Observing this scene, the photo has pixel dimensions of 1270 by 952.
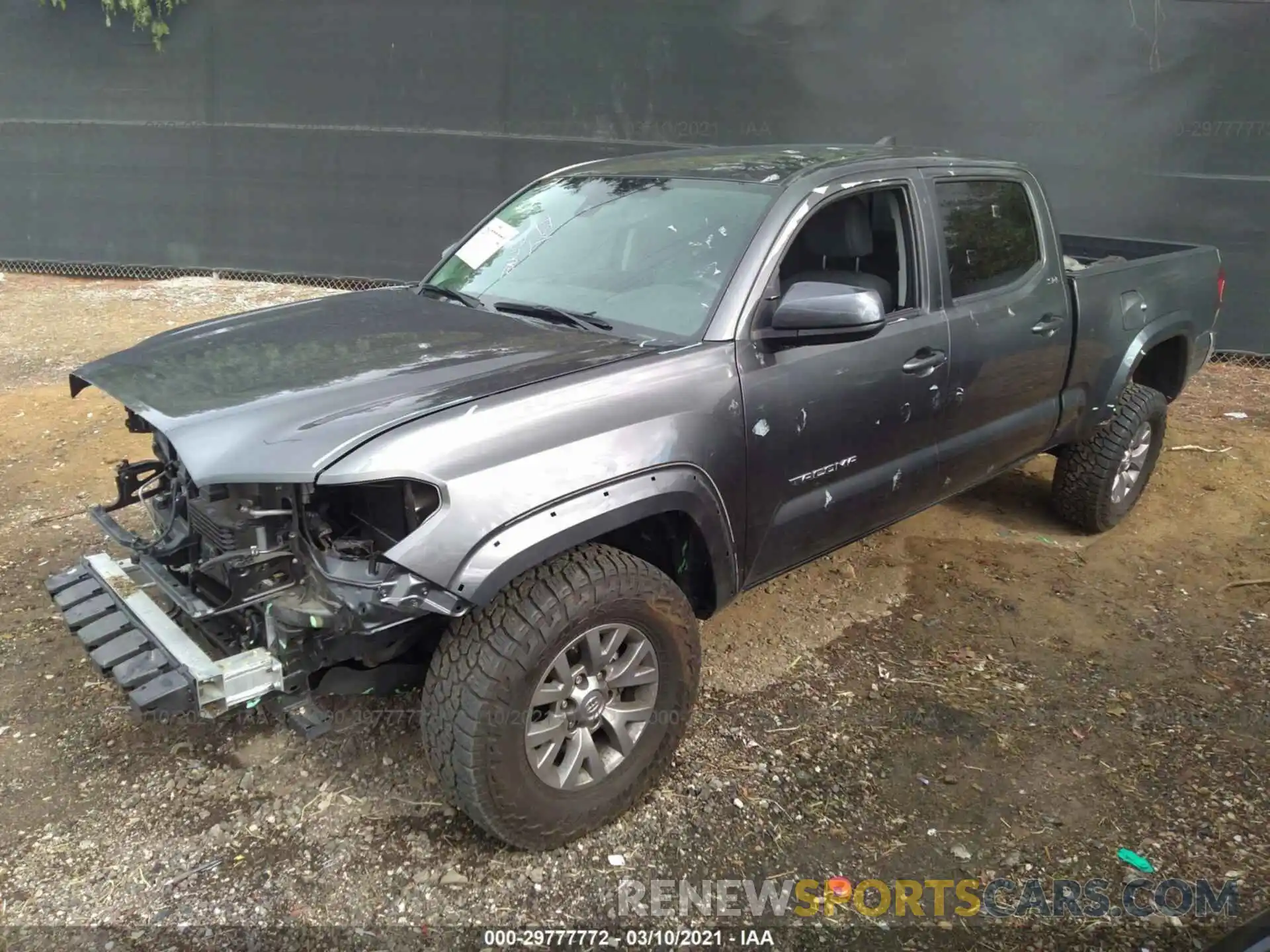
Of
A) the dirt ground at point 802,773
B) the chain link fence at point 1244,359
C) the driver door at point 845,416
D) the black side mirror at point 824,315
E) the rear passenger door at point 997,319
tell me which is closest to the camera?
the dirt ground at point 802,773

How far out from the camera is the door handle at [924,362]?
3.40 metres

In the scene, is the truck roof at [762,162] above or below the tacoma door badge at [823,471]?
above

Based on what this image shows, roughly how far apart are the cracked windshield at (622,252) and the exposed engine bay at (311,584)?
104 cm

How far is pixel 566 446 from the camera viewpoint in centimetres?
247

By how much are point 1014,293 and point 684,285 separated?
1679mm

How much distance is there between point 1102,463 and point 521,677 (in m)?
3.53

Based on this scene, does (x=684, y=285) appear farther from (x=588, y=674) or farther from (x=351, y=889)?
(x=351, y=889)

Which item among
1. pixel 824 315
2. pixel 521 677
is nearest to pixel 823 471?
pixel 824 315

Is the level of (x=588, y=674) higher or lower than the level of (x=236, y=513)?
lower

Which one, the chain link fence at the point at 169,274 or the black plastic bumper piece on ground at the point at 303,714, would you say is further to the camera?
the chain link fence at the point at 169,274

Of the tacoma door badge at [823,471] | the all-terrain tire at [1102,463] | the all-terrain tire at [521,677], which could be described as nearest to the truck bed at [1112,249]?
the all-terrain tire at [1102,463]

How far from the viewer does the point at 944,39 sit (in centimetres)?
777

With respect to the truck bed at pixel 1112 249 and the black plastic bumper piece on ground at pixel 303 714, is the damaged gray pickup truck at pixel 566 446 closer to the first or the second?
the black plastic bumper piece on ground at pixel 303 714

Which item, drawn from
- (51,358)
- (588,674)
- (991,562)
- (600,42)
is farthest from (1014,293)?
(51,358)
